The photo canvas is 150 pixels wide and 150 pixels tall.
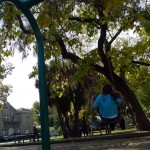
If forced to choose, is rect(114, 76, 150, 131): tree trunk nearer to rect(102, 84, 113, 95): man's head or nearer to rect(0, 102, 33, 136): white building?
rect(102, 84, 113, 95): man's head

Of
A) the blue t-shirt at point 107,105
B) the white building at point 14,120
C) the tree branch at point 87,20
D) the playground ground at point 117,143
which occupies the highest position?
the white building at point 14,120

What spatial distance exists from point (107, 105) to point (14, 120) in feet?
320

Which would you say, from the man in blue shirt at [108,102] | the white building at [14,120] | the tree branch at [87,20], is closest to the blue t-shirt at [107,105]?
the man in blue shirt at [108,102]

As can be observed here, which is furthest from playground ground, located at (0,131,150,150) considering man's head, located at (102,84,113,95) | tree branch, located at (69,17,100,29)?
tree branch, located at (69,17,100,29)

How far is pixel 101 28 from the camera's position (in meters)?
17.1

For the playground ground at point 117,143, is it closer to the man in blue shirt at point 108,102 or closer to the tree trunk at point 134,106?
the man in blue shirt at point 108,102

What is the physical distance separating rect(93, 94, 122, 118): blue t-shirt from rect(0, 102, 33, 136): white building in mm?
88207

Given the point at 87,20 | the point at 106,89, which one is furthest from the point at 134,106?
the point at 106,89

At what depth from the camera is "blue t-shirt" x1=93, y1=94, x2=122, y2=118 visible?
8203 mm

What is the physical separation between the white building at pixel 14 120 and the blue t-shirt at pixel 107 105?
88.2 m

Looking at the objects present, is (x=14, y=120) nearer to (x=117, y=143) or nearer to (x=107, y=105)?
(x=117, y=143)

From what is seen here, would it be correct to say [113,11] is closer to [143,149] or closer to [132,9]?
[132,9]

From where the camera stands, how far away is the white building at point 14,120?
9664 cm

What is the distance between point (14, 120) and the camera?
103250mm
